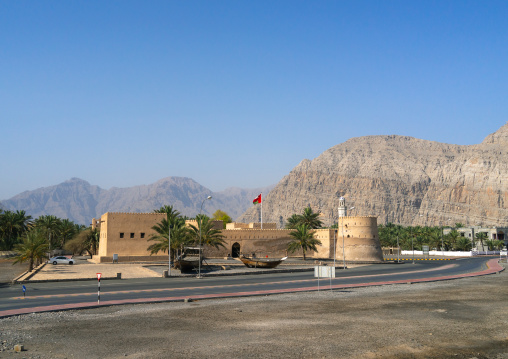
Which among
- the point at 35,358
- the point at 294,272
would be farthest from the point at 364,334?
the point at 294,272

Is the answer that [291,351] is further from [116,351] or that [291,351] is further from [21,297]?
[21,297]

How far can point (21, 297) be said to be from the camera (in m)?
25.7

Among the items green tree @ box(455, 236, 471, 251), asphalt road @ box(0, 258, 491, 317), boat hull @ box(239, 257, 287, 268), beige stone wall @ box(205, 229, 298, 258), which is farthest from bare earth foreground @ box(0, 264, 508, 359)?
green tree @ box(455, 236, 471, 251)

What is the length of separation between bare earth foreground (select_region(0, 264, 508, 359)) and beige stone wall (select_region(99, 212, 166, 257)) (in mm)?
36202

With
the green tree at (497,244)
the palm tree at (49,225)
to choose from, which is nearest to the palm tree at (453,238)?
the green tree at (497,244)

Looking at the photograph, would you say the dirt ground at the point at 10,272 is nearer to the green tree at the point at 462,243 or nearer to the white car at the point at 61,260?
the white car at the point at 61,260

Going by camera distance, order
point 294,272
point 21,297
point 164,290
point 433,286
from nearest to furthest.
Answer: point 21,297, point 164,290, point 433,286, point 294,272

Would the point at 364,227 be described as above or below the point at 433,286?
above

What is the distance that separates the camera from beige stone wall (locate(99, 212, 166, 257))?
5784cm

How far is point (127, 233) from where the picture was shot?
58906 mm

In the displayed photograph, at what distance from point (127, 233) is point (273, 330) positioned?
149ft

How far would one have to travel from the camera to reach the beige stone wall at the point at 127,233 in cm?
5784

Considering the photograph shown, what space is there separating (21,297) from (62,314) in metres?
7.11

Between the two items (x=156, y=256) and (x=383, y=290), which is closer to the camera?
(x=383, y=290)
